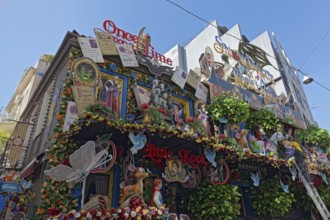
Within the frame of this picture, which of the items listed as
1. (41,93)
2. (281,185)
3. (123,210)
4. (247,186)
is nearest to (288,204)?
(281,185)

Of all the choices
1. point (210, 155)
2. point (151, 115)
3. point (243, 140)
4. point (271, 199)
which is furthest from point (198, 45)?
point (151, 115)

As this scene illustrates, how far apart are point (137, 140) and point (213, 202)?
326cm

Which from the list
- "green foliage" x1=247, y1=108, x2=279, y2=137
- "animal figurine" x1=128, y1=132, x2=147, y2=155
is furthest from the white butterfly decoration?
"green foliage" x1=247, y1=108, x2=279, y2=137

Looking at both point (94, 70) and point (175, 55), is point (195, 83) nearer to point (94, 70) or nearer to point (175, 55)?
point (94, 70)

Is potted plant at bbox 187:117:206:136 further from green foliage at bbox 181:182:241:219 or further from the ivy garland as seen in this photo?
green foliage at bbox 181:182:241:219

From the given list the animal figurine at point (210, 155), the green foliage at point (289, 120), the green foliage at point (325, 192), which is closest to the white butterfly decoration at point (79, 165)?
the animal figurine at point (210, 155)

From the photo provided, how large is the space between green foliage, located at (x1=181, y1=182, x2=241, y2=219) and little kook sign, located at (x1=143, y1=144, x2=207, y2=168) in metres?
0.83

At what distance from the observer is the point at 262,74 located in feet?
54.0

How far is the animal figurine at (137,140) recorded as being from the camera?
22.5 feet

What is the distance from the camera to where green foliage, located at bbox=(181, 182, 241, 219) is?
8.04 m

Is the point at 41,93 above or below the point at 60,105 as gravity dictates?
above

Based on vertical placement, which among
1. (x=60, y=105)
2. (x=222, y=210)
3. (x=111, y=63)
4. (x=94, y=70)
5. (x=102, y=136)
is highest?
(x=111, y=63)

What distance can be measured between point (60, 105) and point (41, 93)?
434 cm

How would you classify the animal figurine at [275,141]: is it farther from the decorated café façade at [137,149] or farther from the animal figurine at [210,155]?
the animal figurine at [210,155]
